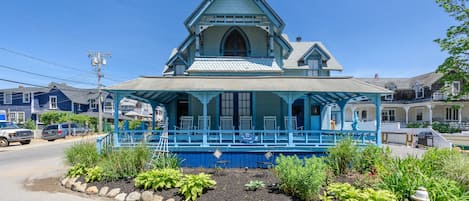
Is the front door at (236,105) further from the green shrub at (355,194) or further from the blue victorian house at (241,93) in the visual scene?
the green shrub at (355,194)

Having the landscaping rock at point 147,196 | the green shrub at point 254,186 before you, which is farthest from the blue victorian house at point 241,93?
the landscaping rock at point 147,196

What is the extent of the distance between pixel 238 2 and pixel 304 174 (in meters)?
10.6

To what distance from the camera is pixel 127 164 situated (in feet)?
27.0

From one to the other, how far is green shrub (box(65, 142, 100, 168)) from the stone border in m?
0.77

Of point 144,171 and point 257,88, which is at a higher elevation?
point 257,88

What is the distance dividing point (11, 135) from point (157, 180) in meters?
22.7

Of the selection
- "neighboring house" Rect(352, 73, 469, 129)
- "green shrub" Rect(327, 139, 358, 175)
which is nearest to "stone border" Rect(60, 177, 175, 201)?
"green shrub" Rect(327, 139, 358, 175)

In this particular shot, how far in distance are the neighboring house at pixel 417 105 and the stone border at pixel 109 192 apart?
3374 cm

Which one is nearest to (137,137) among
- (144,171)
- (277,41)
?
(144,171)

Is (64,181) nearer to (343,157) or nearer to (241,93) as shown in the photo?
(241,93)

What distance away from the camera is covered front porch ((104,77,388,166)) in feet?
34.1

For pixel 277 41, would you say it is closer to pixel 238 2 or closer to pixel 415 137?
pixel 238 2

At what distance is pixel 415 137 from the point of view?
67.2 feet

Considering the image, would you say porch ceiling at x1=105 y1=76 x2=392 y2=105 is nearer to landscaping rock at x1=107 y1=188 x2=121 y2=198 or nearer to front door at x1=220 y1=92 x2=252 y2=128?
front door at x1=220 y1=92 x2=252 y2=128
